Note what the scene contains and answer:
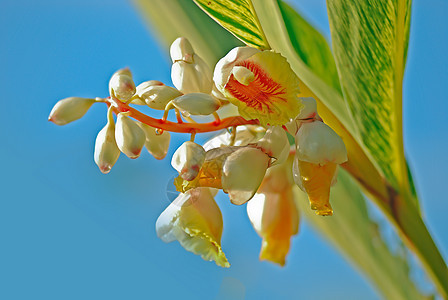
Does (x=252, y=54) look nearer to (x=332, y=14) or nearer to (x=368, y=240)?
(x=332, y=14)

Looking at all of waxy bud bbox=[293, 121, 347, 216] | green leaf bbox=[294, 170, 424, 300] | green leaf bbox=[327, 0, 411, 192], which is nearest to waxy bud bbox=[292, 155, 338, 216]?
waxy bud bbox=[293, 121, 347, 216]

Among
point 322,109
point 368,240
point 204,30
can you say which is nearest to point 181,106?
point 322,109

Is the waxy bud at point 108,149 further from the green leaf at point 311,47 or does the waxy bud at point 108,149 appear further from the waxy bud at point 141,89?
the green leaf at point 311,47

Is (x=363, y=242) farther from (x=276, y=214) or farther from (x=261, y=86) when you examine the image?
(x=261, y=86)

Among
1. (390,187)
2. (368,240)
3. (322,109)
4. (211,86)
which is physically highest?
(211,86)

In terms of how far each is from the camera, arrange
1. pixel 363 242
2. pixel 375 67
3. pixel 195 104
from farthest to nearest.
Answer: pixel 363 242
pixel 375 67
pixel 195 104

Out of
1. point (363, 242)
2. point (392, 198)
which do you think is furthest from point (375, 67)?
point (363, 242)
